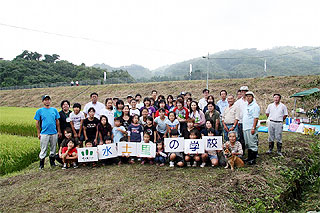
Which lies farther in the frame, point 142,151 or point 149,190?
point 142,151

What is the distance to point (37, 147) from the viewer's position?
23.8 ft

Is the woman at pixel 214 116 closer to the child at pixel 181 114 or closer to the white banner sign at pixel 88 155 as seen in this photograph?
the child at pixel 181 114

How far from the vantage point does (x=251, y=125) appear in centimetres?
519

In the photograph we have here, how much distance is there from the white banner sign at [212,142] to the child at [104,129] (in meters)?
2.46

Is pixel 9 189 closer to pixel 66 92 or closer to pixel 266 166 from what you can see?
pixel 266 166

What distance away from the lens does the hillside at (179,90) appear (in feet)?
62.1

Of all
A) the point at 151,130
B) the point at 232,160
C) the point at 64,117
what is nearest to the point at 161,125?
the point at 151,130

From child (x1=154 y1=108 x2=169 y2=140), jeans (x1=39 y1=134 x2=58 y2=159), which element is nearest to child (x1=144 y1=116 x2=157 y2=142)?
child (x1=154 y1=108 x2=169 y2=140)

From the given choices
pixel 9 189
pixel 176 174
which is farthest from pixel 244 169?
pixel 9 189

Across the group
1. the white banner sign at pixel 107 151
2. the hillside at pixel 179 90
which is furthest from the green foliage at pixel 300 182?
the hillside at pixel 179 90

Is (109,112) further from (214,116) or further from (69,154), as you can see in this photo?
(214,116)

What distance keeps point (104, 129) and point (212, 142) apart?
2.77 metres

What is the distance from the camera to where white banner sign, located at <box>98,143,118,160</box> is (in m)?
5.33

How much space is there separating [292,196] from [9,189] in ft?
18.6
